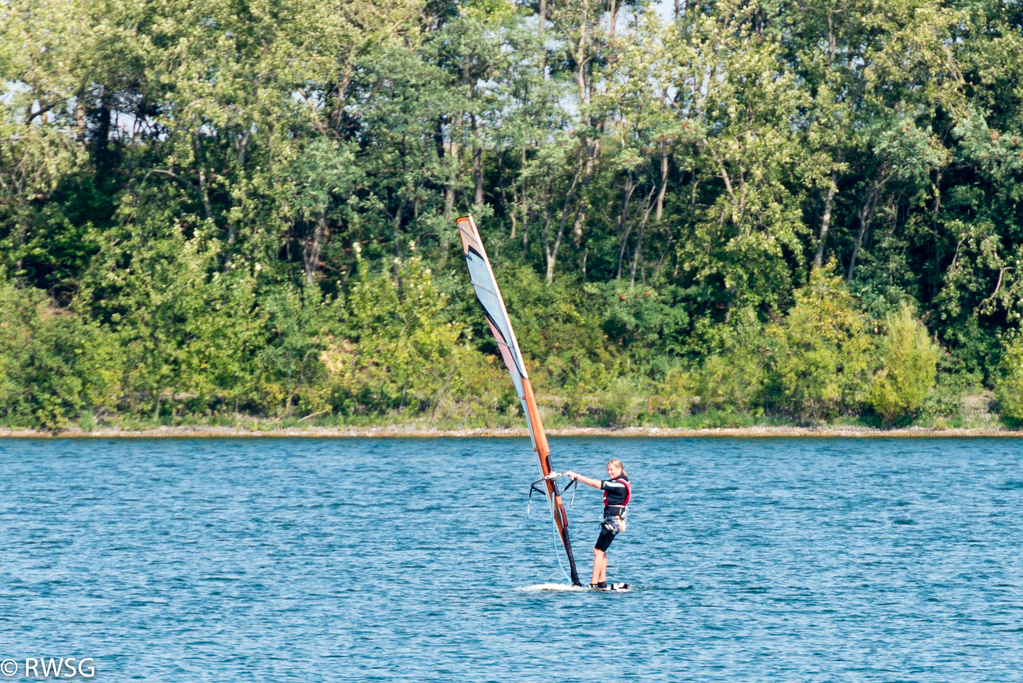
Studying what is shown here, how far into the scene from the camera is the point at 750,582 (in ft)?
84.6

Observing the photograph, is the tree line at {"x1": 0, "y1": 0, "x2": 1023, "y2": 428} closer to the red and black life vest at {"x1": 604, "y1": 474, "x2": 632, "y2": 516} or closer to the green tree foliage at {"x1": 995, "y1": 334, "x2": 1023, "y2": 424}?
the green tree foliage at {"x1": 995, "y1": 334, "x2": 1023, "y2": 424}

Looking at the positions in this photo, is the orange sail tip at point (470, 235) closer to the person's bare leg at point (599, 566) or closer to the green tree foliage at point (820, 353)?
the person's bare leg at point (599, 566)

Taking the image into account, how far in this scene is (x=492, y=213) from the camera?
62.0 metres

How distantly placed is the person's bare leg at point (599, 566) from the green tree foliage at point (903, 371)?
110 ft

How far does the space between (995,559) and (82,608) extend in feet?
57.5

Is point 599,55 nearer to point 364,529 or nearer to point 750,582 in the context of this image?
point 364,529

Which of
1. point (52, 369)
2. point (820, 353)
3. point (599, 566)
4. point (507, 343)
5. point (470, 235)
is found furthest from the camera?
point (820, 353)

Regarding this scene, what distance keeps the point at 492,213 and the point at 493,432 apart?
1086 centimetres

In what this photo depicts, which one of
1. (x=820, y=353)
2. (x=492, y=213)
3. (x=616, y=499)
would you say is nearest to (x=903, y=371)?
(x=820, y=353)

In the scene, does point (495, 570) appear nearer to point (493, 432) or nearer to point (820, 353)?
point (493, 432)

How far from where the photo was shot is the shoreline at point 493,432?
5519 centimetres

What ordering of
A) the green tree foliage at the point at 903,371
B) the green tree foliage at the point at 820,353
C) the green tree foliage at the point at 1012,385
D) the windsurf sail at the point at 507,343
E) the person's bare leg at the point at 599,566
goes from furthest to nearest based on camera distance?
the green tree foliage at the point at 820,353, the green tree foliage at the point at 1012,385, the green tree foliage at the point at 903,371, the person's bare leg at the point at 599,566, the windsurf sail at the point at 507,343

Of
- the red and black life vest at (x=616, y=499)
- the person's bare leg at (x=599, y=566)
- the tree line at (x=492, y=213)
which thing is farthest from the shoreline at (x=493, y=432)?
the red and black life vest at (x=616, y=499)

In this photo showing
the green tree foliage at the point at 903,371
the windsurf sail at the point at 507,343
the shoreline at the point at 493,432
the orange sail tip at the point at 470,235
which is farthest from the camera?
the green tree foliage at the point at 903,371
